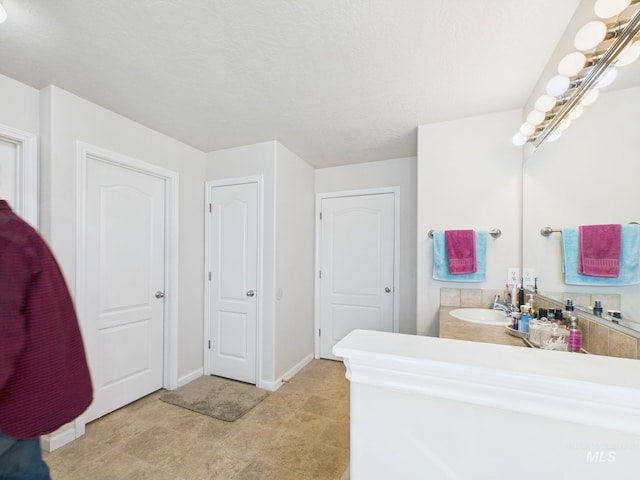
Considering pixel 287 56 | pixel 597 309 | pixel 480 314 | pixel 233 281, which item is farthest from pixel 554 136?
pixel 233 281

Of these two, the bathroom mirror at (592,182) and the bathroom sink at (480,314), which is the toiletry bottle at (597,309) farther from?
the bathroom sink at (480,314)

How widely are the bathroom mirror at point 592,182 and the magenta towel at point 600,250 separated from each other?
39 mm

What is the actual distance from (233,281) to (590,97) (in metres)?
2.83

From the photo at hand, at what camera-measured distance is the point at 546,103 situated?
5.05 ft

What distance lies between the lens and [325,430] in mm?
2133

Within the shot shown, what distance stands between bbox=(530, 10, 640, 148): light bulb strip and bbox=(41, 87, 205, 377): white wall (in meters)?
2.87

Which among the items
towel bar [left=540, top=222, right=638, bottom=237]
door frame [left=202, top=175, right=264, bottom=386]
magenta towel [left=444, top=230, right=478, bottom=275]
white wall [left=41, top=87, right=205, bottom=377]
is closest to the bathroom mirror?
towel bar [left=540, top=222, right=638, bottom=237]

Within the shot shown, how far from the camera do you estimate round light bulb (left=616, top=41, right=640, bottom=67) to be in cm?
96

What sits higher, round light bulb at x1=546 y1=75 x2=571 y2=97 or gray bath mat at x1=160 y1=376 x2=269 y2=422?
round light bulb at x1=546 y1=75 x2=571 y2=97

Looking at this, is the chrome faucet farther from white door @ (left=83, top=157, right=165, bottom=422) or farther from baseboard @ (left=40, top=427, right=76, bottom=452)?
baseboard @ (left=40, top=427, right=76, bottom=452)

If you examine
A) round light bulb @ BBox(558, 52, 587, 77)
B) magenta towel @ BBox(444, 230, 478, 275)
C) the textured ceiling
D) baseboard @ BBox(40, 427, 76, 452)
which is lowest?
baseboard @ BBox(40, 427, 76, 452)

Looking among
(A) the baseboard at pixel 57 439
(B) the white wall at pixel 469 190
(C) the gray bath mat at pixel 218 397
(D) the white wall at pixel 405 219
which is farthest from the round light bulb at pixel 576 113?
(A) the baseboard at pixel 57 439

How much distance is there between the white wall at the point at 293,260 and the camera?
2846 mm

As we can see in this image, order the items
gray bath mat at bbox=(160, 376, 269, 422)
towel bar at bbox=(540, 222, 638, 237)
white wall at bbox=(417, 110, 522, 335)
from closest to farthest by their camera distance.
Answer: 1. towel bar at bbox=(540, 222, 638, 237)
2. white wall at bbox=(417, 110, 522, 335)
3. gray bath mat at bbox=(160, 376, 269, 422)
